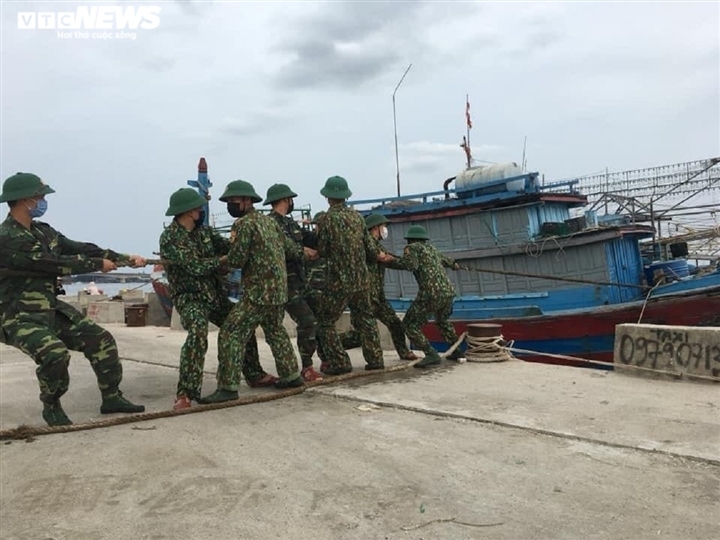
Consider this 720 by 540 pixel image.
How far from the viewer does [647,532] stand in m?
2.36

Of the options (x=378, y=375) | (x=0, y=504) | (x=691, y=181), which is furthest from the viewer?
(x=691, y=181)

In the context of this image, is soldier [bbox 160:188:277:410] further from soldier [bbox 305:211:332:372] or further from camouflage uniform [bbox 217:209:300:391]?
soldier [bbox 305:211:332:372]

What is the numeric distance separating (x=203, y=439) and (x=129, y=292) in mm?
20791

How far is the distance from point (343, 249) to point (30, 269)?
276cm

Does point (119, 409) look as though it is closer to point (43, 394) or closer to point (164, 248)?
point (43, 394)

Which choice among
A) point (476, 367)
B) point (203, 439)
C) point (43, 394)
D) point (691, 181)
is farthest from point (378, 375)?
point (691, 181)

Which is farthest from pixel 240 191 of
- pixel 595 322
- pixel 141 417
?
pixel 595 322

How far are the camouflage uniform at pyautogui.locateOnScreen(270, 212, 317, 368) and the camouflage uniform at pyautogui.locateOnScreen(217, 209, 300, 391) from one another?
691 millimetres

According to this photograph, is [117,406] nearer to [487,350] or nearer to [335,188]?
[335,188]

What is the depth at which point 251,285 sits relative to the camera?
4.84 m

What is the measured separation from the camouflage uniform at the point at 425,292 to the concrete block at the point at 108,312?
13782 millimetres

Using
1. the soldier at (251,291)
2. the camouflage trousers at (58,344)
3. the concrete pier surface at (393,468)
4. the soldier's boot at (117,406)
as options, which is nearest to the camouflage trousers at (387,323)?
the concrete pier surface at (393,468)

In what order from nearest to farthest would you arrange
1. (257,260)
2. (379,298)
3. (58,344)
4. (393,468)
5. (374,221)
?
(393,468) < (58,344) < (257,260) < (379,298) < (374,221)

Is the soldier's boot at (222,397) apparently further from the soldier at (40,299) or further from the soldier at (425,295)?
the soldier at (425,295)
